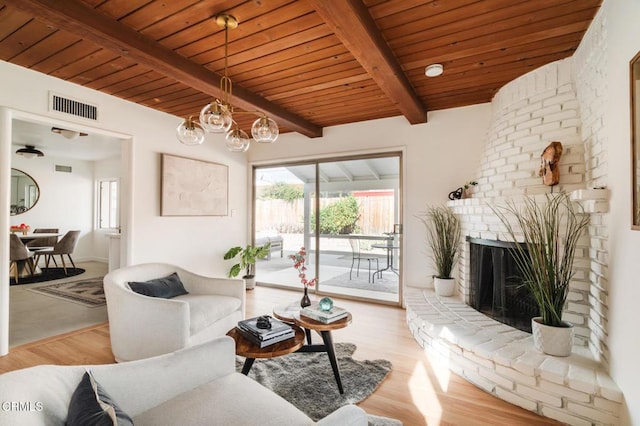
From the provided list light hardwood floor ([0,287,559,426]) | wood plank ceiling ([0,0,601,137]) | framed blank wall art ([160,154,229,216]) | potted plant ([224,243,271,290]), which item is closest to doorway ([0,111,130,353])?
framed blank wall art ([160,154,229,216])

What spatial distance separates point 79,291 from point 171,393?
15.2ft

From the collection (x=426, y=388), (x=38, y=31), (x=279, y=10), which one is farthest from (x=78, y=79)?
(x=426, y=388)

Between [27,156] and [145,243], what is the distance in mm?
4938

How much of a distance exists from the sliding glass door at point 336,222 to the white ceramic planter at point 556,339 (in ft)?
6.87

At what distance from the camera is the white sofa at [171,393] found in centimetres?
98

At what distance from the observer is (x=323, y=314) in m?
2.25

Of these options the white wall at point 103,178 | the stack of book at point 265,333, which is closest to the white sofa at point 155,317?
the stack of book at point 265,333

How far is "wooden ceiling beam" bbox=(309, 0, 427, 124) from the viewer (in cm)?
173

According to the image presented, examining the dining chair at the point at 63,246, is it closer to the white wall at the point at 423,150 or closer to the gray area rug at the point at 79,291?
the gray area rug at the point at 79,291

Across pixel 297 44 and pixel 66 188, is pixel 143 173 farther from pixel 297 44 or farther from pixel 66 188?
pixel 66 188

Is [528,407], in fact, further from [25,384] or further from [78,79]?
[78,79]

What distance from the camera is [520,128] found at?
2.85 meters

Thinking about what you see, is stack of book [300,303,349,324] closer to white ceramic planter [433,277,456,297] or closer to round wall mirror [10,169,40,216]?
white ceramic planter [433,277,456,297]

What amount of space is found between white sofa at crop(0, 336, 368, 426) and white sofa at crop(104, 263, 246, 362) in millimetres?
892
